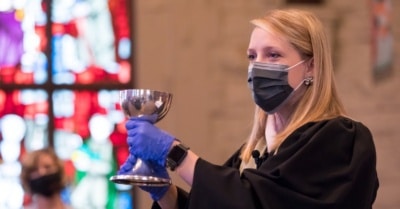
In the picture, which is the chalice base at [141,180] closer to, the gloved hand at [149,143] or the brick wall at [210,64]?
the gloved hand at [149,143]

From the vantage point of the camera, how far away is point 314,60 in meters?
2.05

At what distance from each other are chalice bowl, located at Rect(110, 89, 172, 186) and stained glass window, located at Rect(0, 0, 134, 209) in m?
2.74

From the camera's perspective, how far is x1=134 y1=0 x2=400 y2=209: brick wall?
4762 millimetres

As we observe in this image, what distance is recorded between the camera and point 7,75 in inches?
188

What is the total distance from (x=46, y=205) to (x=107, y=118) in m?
1.55

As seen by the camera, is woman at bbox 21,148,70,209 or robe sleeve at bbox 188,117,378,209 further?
woman at bbox 21,148,70,209

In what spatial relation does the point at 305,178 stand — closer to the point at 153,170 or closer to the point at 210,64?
the point at 153,170

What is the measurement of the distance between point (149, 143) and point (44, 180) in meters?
1.50

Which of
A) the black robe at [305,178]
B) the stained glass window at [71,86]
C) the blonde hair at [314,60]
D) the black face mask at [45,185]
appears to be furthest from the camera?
the stained glass window at [71,86]

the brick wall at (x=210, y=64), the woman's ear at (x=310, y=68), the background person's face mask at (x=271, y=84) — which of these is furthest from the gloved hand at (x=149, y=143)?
the brick wall at (x=210, y=64)

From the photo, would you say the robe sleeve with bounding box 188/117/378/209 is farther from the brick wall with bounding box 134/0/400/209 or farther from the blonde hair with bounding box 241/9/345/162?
the brick wall with bounding box 134/0/400/209

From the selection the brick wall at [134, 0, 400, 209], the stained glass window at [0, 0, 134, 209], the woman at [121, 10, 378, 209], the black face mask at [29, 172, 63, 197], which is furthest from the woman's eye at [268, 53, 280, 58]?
the stained glass window at [0, 0, 134, 209]

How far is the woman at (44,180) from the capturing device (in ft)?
10.9

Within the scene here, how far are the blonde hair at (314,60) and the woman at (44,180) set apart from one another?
1.49 m
